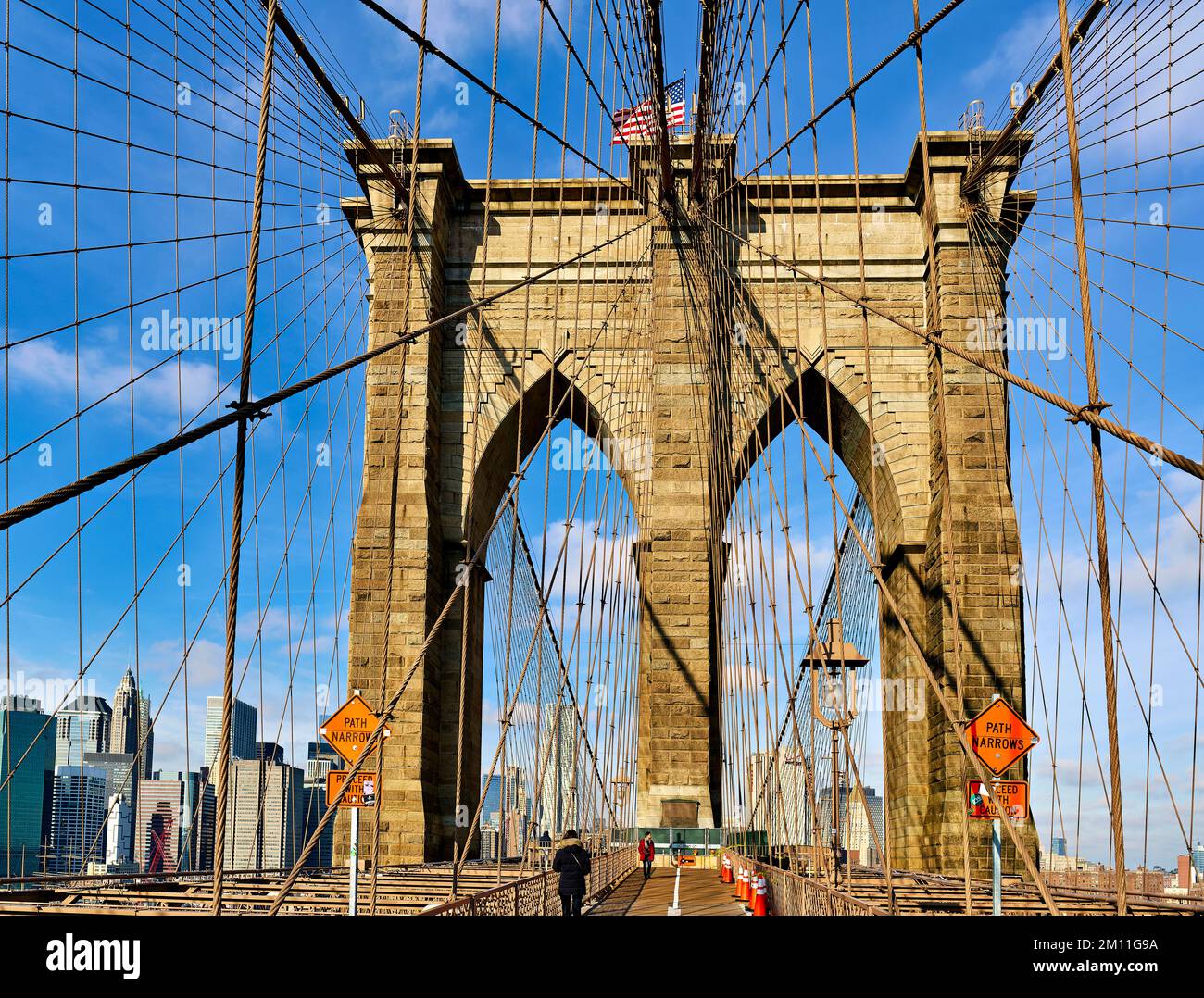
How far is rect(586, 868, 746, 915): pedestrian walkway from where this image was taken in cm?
1493

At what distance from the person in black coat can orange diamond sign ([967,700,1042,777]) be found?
4.20m

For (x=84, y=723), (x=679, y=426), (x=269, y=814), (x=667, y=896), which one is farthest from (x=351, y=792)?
(x=269, y=814)

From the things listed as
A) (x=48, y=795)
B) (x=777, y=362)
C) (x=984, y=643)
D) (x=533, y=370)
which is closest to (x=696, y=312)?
(x=777, y=362)

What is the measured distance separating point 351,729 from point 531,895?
103 inches

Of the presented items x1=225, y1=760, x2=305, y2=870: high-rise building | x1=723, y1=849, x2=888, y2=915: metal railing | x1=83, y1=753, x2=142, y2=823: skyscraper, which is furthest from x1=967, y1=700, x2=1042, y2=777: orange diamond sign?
x1=225, y1=760, x2=305, y2=870: high-rise building

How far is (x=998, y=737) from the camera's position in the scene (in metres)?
9.99

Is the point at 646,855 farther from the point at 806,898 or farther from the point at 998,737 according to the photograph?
the point at 998,737

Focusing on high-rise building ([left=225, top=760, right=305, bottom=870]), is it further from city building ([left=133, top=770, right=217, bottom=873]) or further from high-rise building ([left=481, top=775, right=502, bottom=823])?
high-rise building ([left=481, top=775, right=502, bottom=823])

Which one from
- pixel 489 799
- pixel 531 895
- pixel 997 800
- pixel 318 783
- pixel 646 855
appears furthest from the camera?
pixel 489 799

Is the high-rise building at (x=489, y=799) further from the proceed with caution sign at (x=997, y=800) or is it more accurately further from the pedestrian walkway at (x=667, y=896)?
the proceed with caution sign at (x=997, y=800)

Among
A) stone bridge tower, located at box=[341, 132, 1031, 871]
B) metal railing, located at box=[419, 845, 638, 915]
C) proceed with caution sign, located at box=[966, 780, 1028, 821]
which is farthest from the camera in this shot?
stone bridge tower, located at box=[341, 132, 1031, 871]

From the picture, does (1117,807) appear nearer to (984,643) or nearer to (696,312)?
(984,643)

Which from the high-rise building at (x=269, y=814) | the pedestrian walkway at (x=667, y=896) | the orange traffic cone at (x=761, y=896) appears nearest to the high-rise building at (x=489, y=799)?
the pedestrian walkway at (x=667, y=896)

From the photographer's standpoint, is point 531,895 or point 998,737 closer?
point 998,737
